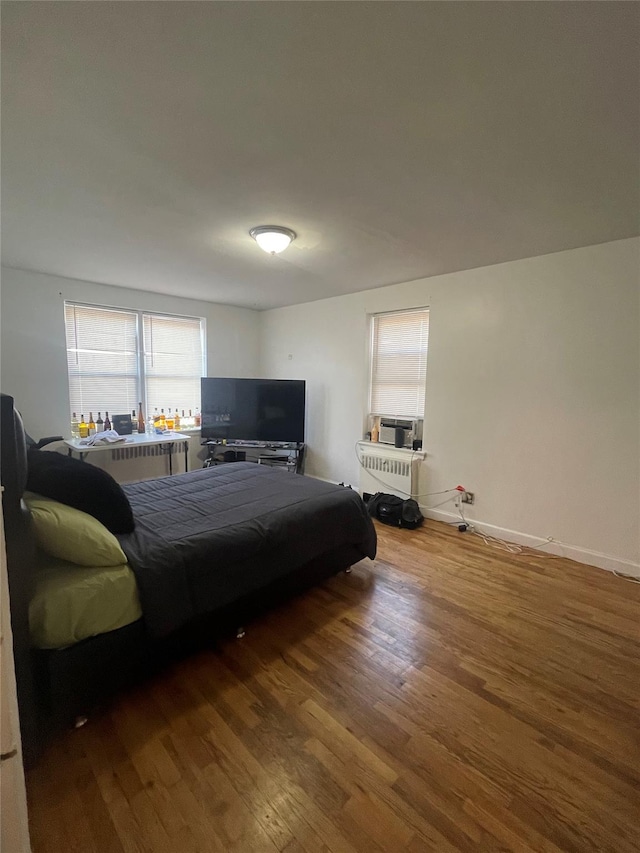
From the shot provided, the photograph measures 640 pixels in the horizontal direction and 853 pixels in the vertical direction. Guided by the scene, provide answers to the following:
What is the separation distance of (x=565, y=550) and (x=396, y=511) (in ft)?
4.78

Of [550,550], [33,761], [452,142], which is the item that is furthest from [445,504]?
[33,761]

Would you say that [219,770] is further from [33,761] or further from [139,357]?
[139,357]

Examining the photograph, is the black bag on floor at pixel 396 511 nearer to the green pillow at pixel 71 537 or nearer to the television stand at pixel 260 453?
the television stand at pixel 260 453

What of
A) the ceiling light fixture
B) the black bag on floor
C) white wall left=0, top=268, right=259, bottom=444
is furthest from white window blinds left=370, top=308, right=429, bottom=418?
white wall left=0, top=268, right=259, bottom=444

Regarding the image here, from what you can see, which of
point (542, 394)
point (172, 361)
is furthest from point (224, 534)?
point (172, 361)

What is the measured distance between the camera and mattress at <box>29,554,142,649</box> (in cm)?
139

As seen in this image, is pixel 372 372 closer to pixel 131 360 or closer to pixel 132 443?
pixel 132 443

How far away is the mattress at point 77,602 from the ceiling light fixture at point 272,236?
7.12ft

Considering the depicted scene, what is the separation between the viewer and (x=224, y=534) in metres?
1.97

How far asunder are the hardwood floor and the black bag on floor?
1317mm

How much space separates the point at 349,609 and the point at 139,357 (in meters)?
3.90

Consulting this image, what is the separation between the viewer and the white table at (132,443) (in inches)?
145

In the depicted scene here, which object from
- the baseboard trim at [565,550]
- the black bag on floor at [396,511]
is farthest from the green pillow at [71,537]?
the baseboard trim at [565,550]

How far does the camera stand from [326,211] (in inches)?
89.2
